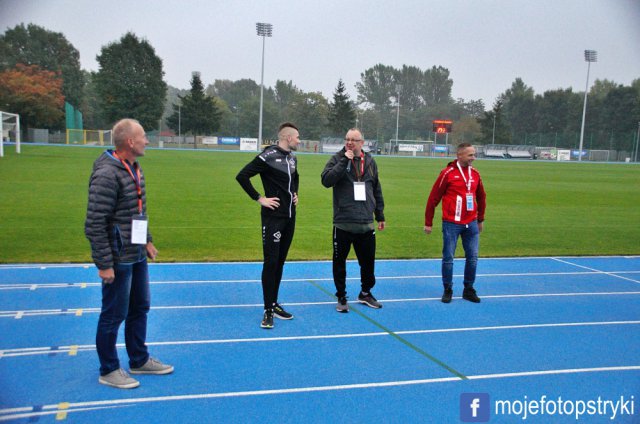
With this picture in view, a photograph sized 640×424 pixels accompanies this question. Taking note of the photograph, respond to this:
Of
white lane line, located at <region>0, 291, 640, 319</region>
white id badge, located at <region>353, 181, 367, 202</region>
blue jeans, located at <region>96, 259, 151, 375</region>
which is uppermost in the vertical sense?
white id badge, located at <region>353, 181, 367, 202</region>

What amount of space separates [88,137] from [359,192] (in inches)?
2728

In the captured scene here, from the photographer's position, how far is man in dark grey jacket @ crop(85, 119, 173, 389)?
3.84 m

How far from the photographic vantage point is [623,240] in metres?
12.2

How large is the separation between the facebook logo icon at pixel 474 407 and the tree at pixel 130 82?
6980 cm

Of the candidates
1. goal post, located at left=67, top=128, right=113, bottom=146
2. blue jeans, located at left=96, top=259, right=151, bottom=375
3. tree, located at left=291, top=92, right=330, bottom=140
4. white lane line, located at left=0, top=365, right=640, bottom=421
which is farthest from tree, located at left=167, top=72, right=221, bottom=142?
white lane line, located at left=0, top=365, right=640, bottom=421

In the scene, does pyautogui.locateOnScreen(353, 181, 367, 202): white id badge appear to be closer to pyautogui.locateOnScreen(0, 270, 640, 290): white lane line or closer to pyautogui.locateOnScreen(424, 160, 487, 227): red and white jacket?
pyautogui.locateOnScreen(424, 160, 487, 227): red and white jacket

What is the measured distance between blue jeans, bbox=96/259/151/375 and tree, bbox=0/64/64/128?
6605 cm

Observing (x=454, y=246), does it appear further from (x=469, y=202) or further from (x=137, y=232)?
(x=137, y=232)

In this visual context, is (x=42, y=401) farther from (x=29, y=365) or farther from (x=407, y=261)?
(x=407, y=261)

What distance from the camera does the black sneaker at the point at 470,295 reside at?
6.95 metres

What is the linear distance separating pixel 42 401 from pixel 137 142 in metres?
2.10

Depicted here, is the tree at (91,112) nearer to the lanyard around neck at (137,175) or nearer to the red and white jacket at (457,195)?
the red and white jacket at (457,195)

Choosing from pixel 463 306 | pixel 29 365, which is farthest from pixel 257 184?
pixel 29 365

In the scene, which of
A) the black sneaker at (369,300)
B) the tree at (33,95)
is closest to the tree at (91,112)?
the tree at (33,95)
